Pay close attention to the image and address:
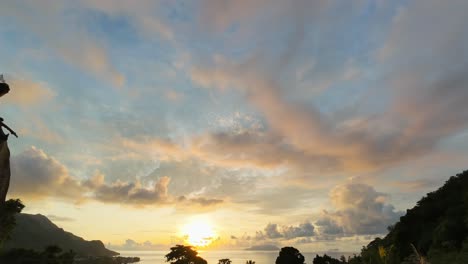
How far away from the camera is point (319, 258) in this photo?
7800 cm

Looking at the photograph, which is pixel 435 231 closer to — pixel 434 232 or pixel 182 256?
pixel 434 232

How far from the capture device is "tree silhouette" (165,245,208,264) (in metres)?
76.2

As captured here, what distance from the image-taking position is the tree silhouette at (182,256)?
7625cm

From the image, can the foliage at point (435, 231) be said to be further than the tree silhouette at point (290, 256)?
No

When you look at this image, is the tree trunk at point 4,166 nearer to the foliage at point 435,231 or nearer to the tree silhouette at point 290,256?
the foliage at point 435,231

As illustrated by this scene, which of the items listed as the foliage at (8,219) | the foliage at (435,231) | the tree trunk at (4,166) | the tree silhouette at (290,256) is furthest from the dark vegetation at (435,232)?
the foliage at (8,219)

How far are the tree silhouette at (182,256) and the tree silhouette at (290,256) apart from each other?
2055cm

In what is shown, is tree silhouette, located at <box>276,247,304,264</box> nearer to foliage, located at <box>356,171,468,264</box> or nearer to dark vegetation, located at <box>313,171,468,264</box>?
dark vegetation, located at <box>313,171,468,264</box>

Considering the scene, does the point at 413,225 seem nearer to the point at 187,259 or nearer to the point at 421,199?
the point at 421,199

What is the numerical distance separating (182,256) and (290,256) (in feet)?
89.2

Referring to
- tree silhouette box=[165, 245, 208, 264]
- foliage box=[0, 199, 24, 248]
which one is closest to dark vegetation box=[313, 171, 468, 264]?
tree silhouette box=[165, 245, 208, 264]

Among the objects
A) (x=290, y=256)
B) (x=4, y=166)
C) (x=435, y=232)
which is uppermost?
(x=435, y=232)

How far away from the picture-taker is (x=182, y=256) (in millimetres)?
76938

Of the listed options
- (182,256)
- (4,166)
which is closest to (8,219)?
(182,256)
